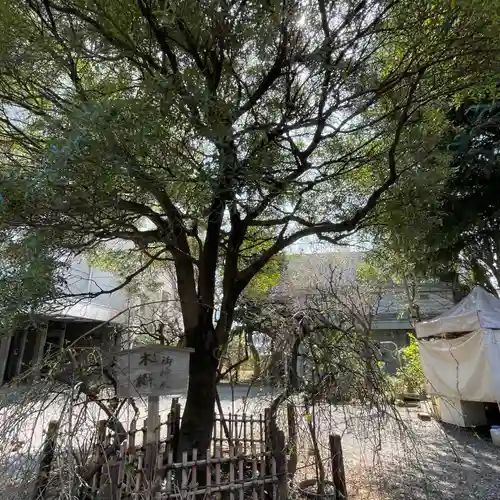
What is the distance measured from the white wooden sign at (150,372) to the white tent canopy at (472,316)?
470 cm

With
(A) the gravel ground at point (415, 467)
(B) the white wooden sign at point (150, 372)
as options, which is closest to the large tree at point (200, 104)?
(B) the white wooden sign at point (150, 372)

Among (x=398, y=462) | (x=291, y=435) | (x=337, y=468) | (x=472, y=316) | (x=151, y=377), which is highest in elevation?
(x=472, y=316)

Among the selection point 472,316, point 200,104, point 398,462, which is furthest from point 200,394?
point 472,316

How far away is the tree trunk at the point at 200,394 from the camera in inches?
107

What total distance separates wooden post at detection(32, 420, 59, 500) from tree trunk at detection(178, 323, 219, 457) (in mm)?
913

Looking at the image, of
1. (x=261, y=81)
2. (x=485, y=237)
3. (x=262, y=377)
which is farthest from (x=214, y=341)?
(x=485, y=237)

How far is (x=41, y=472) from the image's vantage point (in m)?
2.14

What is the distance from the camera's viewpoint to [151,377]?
2.28 m

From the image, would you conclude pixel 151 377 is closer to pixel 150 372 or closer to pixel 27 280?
pixel 150 372

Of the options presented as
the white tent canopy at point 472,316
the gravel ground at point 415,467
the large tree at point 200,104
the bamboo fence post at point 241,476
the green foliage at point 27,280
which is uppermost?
the large tree at point 200,104

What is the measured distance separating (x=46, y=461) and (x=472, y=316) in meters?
5.49

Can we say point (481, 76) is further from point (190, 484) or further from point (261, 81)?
point (190, 484)

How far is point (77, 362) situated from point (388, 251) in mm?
3102

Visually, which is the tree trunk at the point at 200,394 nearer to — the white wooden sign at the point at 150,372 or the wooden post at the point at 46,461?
the white wooden sign at the point at 150,372
